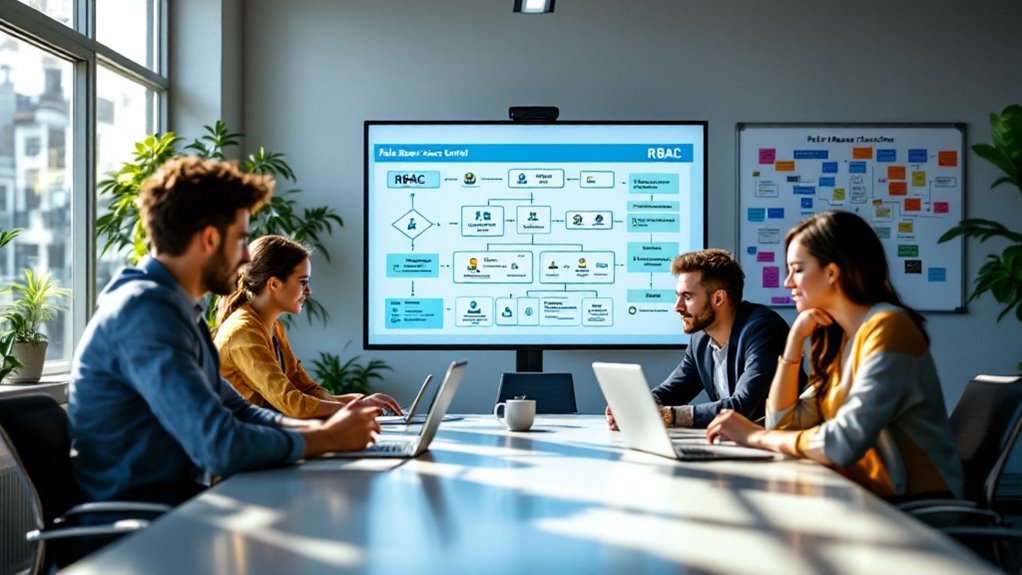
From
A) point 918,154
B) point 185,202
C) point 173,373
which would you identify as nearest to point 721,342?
point 185,202

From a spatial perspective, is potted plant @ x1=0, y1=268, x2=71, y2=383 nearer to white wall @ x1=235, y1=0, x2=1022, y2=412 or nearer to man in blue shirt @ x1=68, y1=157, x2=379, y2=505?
man in blue shirt @ x1=68, y1=157, x2=379, y2=505

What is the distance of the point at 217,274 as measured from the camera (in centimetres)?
254

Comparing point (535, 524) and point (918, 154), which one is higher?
point (918, 154)

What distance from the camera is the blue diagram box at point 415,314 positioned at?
19.1 ft

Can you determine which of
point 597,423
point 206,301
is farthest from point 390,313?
point 597,423

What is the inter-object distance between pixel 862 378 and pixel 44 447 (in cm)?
182

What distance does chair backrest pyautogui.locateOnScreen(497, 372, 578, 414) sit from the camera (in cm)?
454

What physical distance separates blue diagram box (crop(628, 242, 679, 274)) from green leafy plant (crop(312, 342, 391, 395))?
1498 mm

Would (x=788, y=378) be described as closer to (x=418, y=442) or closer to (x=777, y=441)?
(x=777, y=441)

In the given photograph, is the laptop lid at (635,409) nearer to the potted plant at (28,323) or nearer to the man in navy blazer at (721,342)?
the man in navy blazer at (721,342)

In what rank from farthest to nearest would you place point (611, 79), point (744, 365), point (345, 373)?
point (611, 79) → point (345, 373) → point (744, 365)

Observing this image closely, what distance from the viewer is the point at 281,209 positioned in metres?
5.65

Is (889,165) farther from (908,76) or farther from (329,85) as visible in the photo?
(329,85)

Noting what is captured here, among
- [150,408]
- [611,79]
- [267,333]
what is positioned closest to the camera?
[150,408]
